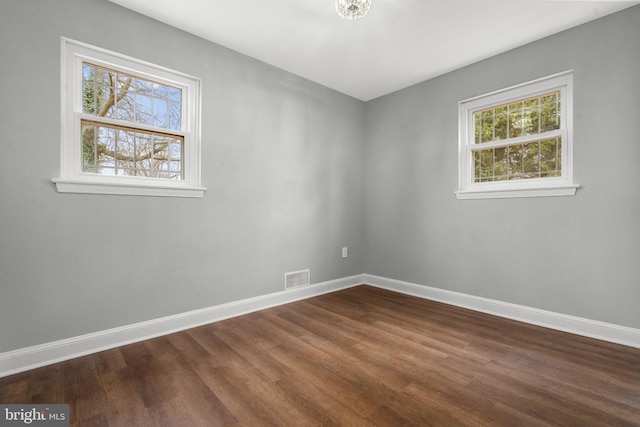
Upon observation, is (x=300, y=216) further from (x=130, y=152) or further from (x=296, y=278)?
(x=130, y=152)

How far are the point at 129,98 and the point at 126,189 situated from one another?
31.0 inches

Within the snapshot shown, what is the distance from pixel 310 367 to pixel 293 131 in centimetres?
256

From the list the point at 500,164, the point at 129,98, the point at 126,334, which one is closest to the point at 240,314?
the point at 126,334

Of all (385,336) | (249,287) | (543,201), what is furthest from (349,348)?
(543,201)

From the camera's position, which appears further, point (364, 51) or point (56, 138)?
point (364, 51)

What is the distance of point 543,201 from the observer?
2682 mm

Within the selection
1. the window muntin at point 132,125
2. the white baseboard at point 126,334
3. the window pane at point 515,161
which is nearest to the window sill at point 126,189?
the window muntin at point 132,125

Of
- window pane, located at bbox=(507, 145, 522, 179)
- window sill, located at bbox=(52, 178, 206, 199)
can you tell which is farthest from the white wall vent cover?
window pane, located at bbox=(507, 145, 522, 179)

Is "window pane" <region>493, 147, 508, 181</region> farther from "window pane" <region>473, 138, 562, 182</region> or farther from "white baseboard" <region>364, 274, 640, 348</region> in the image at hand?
"white baseboard" <region>364, 274, 640, 348</region>

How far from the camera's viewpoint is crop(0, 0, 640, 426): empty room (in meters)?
1.74

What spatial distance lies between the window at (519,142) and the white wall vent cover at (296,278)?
204cm

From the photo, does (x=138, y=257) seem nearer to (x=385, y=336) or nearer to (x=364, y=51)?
(x=385, y=336)

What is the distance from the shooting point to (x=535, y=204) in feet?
8.96

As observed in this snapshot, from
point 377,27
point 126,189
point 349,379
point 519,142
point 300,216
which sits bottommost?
point 349,379
